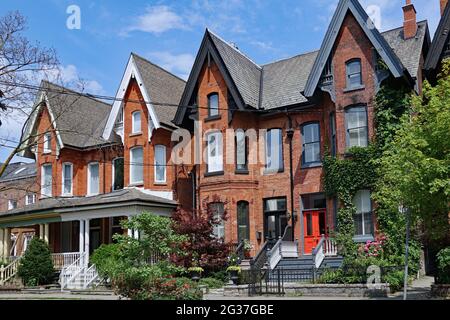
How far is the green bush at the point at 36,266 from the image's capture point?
3050 cm

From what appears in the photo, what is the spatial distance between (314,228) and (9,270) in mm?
17990

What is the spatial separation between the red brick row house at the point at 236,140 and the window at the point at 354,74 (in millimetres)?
53

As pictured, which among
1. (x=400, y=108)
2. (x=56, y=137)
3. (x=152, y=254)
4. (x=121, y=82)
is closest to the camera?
(x=152, y=254)

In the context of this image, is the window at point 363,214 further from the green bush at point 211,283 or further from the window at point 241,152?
the green bush at point 211,283

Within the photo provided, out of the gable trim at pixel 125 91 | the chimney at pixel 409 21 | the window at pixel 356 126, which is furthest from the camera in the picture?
the gable trim at pixel 125 91

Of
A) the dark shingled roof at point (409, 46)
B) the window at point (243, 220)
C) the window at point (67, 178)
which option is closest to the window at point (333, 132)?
the dark shingled roof at point (409, 46)

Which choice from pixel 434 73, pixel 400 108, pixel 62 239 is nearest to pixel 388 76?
pixel 400 108

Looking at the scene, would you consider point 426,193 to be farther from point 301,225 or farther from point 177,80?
point 177,80

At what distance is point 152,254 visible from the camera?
1833cm

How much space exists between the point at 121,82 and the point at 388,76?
15883 millimetres

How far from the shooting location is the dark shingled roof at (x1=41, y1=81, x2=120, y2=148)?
3631 cm

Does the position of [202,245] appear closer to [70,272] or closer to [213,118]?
[213,118]

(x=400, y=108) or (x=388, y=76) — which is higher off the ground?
(x=388, y=76)

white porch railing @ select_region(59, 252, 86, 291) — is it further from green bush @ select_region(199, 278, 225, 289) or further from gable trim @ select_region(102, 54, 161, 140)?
green bush @ select_region(199, 278, 225, 289)
